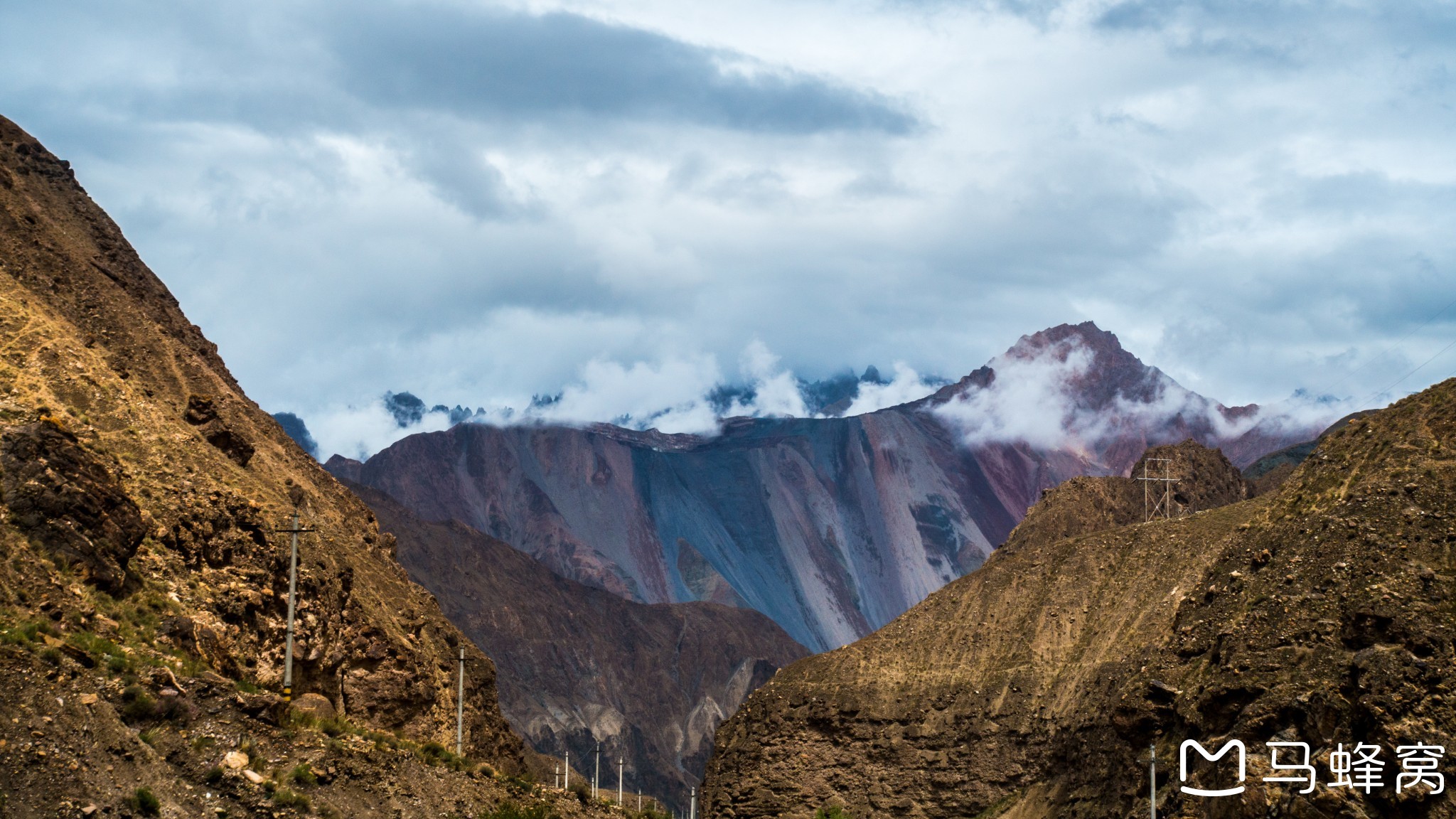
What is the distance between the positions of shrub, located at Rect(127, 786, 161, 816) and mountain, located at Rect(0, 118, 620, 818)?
35mm

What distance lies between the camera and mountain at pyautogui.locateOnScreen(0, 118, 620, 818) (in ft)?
100

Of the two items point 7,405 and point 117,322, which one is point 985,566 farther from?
point 7,405

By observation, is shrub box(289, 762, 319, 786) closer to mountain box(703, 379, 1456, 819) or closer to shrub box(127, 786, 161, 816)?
shrub box(127, 786, 161, 816)

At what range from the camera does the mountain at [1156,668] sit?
37.1m

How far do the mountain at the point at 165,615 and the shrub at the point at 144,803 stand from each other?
3 centimetres

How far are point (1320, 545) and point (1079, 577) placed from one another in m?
50.8

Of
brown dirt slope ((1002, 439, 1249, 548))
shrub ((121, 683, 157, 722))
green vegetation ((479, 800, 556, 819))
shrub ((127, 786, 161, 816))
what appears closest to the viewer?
shrub ((127, 786, 161, 816))

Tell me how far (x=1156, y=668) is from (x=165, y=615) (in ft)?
88.1

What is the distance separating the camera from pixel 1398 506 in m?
42.5

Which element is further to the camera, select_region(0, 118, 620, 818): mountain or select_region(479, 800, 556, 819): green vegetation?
select_region(479, 800, 556, 819): green vegetation

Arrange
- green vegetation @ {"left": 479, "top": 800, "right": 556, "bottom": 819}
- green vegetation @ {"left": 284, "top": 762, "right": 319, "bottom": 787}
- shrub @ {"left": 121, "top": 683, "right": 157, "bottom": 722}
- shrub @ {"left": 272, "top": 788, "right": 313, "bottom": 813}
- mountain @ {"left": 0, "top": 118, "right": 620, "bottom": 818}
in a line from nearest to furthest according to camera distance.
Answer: mountain @ {"left": 0, "top": 118, "right": 620, "bottom": 818}
shrub @ {"left": 121, "top": 683, "right": 157, "bottom": 722}
shrub @ {"left": 272, "top": 788, "right": 313, "bottom": 813}
green vegetation @ {"left": 284, "top": 762, "right": 319, "bottom": 787}
green vegetation @ {"left": 479, "top": 800, "right": 556, "bottom": 819}

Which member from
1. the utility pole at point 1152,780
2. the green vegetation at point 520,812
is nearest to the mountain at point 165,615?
the green vegetation at point 520,812

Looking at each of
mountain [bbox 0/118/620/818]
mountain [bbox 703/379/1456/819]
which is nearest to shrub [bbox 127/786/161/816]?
mountain [bbox 0/118/620/818]

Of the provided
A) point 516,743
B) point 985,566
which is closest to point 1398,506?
point 516,743
